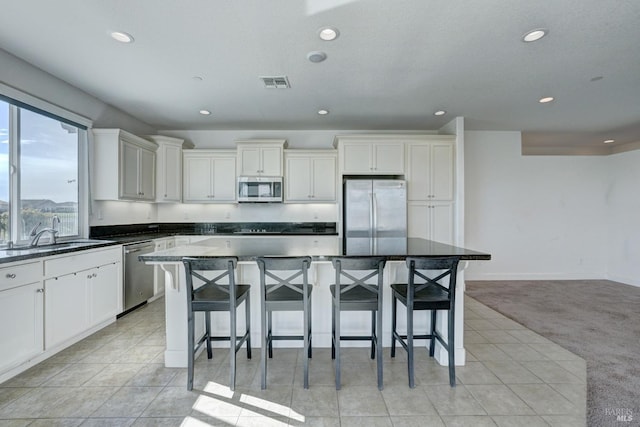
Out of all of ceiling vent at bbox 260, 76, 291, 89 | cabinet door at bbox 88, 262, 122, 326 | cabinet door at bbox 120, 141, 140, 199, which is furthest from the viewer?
cabinet door at bbox 120, 141, 140, 199

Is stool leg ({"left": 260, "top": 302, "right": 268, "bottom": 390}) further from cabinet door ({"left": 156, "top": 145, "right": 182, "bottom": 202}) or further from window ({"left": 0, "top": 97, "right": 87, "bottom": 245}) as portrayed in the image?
cabinet door ({"left": 156, "top": 145, "right": 182, "bottom": 202})

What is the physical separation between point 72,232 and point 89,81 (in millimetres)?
1814

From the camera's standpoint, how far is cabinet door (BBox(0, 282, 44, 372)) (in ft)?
6.97

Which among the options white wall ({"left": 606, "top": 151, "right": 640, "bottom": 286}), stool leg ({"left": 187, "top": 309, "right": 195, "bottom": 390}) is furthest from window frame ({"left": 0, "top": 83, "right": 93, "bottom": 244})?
white wall ({"left": 606, "top": 151, "right": 640, "bottom": 286})

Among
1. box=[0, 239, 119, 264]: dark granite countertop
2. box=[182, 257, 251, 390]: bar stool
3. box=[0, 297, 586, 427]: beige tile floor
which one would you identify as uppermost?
box=[0, 239, 119, 264]: dark granite countertop

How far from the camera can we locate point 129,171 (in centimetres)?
398

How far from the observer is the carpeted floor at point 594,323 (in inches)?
78.5

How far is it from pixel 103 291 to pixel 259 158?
2.83m

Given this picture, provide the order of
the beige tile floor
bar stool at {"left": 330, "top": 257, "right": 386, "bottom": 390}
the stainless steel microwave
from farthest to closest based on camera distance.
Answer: the stainless steel microwave, bar stool at {"left": 330, "top": 257, "right": 386, "bottom": 390}, the beige tile floor

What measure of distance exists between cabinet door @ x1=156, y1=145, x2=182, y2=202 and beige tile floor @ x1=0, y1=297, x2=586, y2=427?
2599 millimetres

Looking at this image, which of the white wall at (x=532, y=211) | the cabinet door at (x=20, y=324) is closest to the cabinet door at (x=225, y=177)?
the cabinet door at (x=20, y=324)

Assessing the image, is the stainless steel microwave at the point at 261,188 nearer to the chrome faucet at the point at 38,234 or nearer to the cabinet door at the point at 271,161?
the cabinet door at the point at 271,161

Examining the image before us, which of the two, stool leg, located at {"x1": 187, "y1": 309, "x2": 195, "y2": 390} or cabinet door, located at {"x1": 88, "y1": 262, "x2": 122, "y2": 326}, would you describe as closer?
stool leg, located at {"x1": 187, "y1": 309, "x2": 195, "y2": 390}

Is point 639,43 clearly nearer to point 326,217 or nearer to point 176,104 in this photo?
point 326,217
